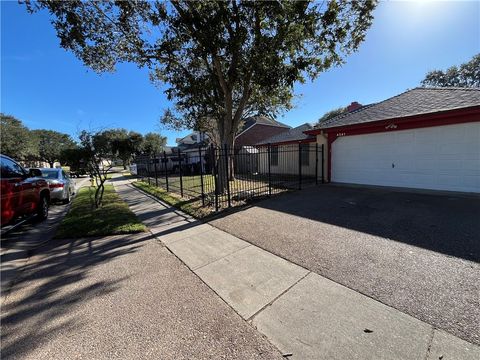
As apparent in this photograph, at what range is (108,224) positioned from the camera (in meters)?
6.33

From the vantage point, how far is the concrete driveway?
8.88 feet

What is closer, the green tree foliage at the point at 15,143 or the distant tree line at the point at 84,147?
the distant tree line at the point at 84,147

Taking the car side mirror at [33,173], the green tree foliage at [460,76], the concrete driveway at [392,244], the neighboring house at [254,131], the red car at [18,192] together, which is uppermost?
the green tree foliage at [460,76]

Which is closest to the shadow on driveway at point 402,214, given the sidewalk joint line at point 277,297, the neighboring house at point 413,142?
the neighboring house at point 413,142

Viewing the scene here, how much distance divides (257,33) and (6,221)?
8516mm

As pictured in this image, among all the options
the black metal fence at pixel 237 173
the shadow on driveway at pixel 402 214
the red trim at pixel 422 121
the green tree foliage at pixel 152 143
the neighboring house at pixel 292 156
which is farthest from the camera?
the green tree foliage at pixel 152 143

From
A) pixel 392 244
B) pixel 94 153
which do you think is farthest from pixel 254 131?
pixel 392 244

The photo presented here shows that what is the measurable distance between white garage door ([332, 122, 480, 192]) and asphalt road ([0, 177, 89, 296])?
37.8 feet

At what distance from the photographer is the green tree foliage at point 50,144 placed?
48822mm

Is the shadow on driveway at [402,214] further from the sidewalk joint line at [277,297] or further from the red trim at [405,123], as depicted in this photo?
the red trim at [405,123]

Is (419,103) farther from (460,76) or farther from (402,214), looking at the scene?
(460,76)

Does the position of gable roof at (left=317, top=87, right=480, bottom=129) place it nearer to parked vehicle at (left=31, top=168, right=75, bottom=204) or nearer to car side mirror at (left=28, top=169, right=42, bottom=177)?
car side mirror at (left=28, top=169, right=42, bottom=177)

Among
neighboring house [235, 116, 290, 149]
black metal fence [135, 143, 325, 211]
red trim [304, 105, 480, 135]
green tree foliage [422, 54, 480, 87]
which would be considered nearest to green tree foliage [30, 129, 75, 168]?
black metal fence [135, 143, 325, 211]

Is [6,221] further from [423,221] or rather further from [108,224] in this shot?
[423,221]
